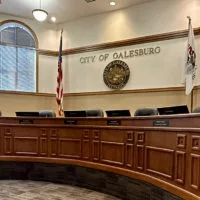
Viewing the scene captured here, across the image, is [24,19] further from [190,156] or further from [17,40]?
[190,156]

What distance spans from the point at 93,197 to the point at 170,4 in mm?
4693

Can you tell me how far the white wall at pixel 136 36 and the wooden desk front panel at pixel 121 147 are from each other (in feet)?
8.97

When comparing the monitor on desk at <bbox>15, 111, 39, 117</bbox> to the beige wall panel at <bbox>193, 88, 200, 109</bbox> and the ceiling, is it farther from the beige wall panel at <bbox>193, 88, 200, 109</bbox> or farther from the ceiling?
the beige wall panel at <bbox>193, 88, 200, 109</bbox>

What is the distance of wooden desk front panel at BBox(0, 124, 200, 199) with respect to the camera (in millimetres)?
2472

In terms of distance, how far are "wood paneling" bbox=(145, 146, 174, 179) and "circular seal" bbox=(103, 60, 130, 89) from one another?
3.64 m

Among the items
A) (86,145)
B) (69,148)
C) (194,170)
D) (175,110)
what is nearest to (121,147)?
(86,145)

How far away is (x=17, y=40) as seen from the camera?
7332 millimetres

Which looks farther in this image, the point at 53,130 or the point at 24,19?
the point at 24,19

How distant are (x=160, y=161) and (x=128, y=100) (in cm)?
372

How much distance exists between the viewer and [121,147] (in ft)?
11.8

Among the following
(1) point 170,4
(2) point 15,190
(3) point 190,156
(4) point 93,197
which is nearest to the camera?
(3) point 190,156

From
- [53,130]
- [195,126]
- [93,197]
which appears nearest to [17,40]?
[53,130]

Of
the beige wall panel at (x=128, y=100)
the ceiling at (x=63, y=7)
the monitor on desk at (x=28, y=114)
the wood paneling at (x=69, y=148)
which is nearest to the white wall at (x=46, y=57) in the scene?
the ceiling at (x=63, y=7)

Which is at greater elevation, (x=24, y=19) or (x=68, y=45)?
(x=24, y=19)
